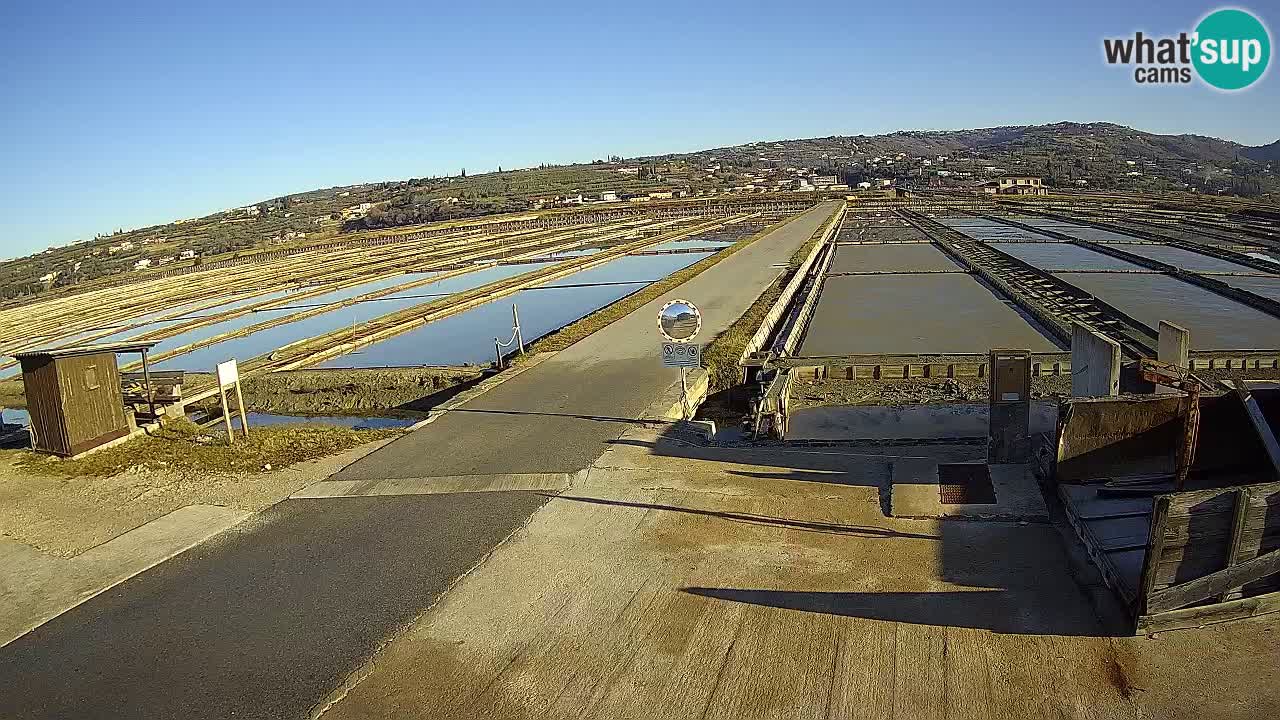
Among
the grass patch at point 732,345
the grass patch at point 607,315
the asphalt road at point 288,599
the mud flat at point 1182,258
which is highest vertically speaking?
the asphalt road at point 288,599

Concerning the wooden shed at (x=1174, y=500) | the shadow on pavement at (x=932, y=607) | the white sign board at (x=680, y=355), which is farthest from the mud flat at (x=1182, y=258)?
the shadow on pavement at (x=932, y=607)

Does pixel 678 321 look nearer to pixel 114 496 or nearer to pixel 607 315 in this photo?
pixel 114 496

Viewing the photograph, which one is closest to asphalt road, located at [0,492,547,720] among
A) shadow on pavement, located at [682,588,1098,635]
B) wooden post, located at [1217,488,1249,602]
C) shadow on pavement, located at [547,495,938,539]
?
shadow on pavement, located at [547,495,938,539]

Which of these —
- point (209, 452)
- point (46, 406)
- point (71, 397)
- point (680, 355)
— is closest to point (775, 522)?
point (680, 355)

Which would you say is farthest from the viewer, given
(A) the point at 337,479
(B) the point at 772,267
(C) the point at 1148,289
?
(B) the point at 772,267

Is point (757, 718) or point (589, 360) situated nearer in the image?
point (757, 718)

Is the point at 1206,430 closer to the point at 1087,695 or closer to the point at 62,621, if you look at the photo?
the point at 1087,695

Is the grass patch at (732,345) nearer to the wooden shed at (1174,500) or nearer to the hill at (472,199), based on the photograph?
the wooden shed at (1174,500)

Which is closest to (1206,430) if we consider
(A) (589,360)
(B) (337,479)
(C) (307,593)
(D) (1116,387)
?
(D) (1116,387)
